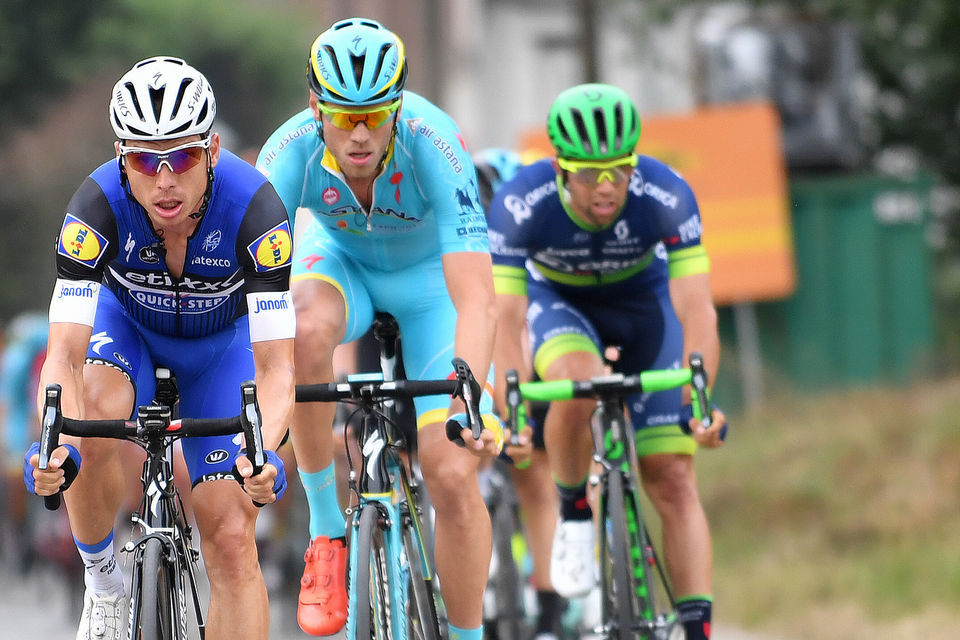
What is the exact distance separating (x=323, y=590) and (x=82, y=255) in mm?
1623

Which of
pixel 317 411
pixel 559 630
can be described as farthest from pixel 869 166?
pixel 317 411

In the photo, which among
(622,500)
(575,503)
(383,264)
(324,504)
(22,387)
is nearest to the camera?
(324,504)

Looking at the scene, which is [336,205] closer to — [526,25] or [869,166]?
[869,166]

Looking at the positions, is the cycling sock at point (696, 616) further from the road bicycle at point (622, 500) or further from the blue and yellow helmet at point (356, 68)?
the blue and yellow helmet at point (356, 68)

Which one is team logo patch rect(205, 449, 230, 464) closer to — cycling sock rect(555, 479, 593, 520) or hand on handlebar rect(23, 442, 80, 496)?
hand on handlebar rect(23, 442, 80, 496)

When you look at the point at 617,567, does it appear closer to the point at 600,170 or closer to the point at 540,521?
the point at 540,521

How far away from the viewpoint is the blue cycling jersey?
19.1ft

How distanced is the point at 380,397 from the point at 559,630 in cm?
261

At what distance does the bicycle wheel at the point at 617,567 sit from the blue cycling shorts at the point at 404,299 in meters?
0.92

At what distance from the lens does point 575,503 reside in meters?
7.24

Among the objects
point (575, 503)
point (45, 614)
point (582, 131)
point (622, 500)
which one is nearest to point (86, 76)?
point (45, 614)

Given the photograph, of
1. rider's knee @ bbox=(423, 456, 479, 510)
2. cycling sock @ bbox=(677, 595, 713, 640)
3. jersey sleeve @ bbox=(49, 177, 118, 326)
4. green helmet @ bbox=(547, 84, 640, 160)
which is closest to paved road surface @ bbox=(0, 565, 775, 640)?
cycling sock @ bbox=(677, 595, 713, 640)

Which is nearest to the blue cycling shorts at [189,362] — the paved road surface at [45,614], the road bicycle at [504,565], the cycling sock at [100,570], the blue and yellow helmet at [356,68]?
the cycling sock at [100,570]

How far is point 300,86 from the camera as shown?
5816cm
